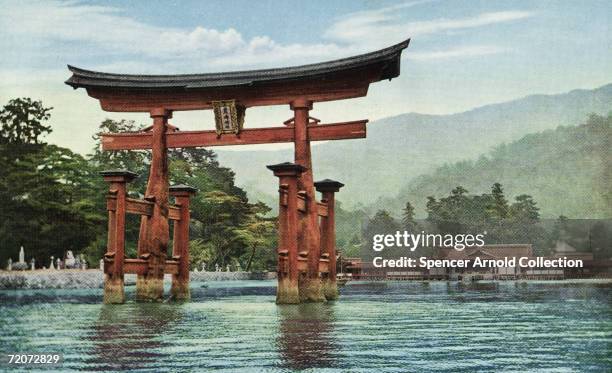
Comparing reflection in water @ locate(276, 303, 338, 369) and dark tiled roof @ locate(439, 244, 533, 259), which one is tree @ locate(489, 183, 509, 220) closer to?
dark tiled roof @ locate(439, 244, 533, 259)

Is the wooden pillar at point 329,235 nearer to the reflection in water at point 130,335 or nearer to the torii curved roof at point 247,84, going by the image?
the torii curved roof at point 247,84

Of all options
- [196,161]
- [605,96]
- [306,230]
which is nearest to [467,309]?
[306,230]

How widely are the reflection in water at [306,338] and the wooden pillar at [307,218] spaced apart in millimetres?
2105

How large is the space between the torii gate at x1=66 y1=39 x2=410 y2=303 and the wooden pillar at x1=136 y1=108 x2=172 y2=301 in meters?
0.02

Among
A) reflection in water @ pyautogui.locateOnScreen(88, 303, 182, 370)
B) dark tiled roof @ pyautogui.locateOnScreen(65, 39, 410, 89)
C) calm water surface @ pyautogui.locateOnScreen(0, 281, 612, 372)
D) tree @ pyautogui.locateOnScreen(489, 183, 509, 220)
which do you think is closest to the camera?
calm water surface @ pyautogui.locateOnScreen(0, 281, 612, 372)

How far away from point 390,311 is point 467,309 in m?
2.00

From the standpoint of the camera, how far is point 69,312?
53.3 ft

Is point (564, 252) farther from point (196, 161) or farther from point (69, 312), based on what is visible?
point (69, 312)

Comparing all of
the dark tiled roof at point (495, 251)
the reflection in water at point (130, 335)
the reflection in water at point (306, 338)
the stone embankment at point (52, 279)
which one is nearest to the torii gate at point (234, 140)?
the reflection in water at point (130, 335)

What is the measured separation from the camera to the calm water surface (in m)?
8.35

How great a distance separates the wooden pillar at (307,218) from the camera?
716 inches

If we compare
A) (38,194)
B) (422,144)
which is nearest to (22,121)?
(38,194)

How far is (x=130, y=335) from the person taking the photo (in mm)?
11141

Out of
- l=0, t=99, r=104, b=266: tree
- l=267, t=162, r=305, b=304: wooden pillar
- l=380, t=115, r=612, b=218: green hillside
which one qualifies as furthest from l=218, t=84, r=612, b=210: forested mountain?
l=267, t=162, r=305, b=304: wooden pillar
